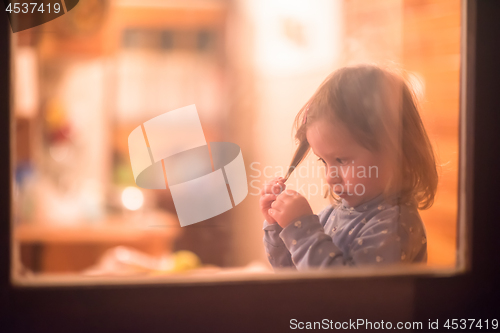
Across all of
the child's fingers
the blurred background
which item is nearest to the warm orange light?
the blurred background

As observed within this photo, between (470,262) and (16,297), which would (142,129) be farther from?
(470,262)

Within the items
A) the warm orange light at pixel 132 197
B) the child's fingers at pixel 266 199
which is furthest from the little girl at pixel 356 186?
the warm orange light at pixel 132 197

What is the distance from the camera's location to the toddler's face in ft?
1.20

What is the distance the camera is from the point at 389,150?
14.7 inches

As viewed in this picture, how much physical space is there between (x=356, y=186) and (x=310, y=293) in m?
0.12

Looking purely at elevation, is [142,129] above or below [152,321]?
above

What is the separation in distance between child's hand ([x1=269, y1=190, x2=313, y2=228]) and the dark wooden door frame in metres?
0.07

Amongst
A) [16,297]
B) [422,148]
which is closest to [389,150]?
[422,148]

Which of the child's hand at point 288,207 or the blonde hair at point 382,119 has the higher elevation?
the blonde hair at point 382,119

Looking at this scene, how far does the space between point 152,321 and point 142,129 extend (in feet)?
0.63

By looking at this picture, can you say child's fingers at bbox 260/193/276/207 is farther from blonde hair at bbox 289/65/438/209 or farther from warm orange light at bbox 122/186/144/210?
warm orange light at bbox 122/186/144/210

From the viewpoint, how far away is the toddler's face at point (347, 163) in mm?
366

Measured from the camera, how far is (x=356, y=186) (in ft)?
1.22

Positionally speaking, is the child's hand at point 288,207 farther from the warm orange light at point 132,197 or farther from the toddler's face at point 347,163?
the warm orange light at point 132,197
